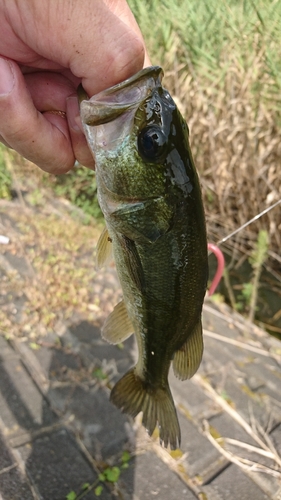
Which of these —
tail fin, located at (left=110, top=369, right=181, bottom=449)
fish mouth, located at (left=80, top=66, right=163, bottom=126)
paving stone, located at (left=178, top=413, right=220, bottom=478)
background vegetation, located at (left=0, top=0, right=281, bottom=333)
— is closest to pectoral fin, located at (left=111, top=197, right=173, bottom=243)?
fish mouth, located at (left=80, top=66, right=163, bottom=126)

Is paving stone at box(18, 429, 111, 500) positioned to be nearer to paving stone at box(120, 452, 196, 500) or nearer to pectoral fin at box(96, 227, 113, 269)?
paving stone at box(120, 452, 196, 500)

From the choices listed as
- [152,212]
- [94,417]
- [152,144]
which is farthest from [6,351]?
[152,144]

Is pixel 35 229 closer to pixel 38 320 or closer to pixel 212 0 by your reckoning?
pixel 38 320

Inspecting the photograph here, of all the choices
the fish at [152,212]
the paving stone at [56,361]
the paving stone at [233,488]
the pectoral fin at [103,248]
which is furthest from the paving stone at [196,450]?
the pectoral fin at [103,248]

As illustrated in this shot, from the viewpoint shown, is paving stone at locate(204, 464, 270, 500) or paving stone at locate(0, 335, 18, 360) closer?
paving stone at locate(204, 464, 270, 500)

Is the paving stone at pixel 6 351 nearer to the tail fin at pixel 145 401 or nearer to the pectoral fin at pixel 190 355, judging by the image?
the tail fin at pixel 145 401
